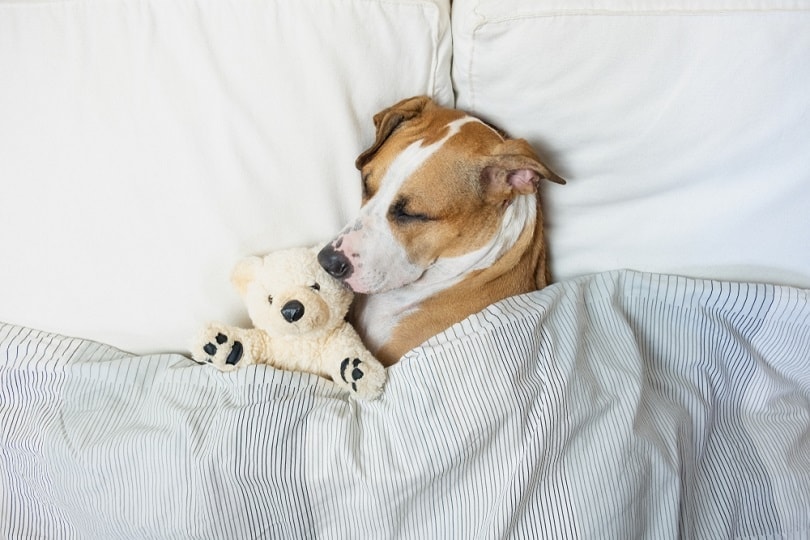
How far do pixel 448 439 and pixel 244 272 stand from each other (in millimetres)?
531

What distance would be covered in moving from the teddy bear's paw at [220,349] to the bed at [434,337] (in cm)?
3

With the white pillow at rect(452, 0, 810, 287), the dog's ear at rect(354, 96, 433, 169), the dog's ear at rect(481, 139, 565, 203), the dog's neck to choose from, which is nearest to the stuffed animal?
the dog's neck

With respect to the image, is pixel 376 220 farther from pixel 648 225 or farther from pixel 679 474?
pixel 679 474

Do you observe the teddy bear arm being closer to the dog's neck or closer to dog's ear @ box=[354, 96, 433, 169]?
the dog's neck

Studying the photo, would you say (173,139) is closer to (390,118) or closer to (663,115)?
(390,118)

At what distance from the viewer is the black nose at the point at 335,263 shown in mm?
1322

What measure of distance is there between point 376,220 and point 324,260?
0.14 metres

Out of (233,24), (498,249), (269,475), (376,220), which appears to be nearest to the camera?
(269,475)

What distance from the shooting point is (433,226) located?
141 centimetres

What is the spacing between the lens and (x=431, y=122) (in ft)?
4.67

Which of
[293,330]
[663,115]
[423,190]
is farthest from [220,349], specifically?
[663,115]

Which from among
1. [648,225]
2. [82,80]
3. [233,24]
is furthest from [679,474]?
[82,80]

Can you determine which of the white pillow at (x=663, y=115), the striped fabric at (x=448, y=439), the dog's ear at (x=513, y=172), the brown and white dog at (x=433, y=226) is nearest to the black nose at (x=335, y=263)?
the brown and white dog at (x=433, y=226)

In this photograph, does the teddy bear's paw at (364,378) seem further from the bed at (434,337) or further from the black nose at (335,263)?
the black nose at (335,263)
